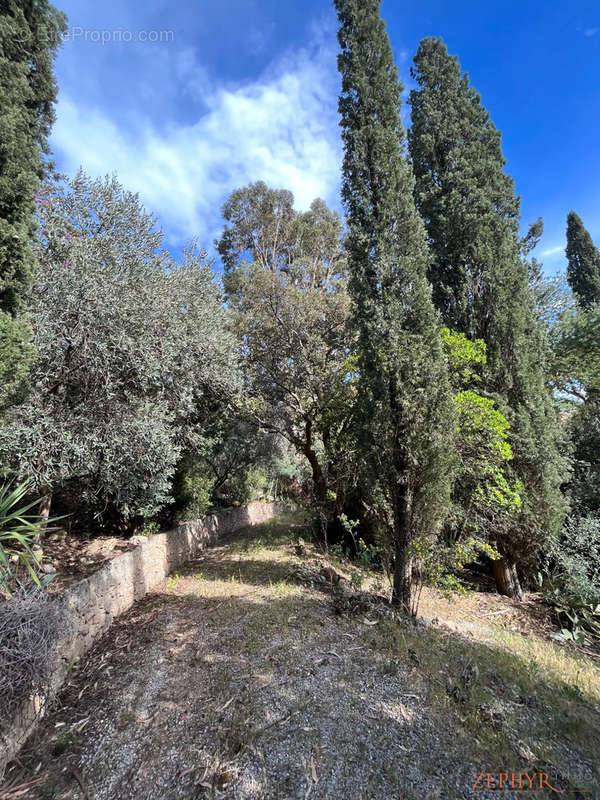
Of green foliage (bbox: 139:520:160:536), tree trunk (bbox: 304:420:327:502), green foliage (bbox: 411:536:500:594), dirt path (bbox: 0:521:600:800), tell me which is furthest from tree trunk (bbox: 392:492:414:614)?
green foliage (bbox: 139:520:160:536)

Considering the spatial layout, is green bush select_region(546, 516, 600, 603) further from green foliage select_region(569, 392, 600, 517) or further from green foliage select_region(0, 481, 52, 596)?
green foliage select_region(0, 481, 52, 596)

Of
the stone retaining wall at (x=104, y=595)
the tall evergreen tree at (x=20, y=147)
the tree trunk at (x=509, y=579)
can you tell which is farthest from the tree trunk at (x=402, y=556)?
the tall evergreen tree at (x=20, y=147)

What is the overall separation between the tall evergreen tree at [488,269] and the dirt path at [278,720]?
3767 mm

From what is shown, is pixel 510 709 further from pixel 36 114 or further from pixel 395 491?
pixel 36 114

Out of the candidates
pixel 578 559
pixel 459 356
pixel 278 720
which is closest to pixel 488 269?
pixel 459 356

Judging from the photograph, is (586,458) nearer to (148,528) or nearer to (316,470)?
(316,470)

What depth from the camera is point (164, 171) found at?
7.84m

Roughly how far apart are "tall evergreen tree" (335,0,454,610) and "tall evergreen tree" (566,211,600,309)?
13.4 metres

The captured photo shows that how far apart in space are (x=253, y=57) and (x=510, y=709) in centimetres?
1290

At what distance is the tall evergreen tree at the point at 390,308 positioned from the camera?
16.6 ft

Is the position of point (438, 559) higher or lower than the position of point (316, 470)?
lower

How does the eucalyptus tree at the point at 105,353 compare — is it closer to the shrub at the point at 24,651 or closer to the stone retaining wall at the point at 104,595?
the stone retaining wall at the point at 104,595

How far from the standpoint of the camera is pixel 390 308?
5383mm

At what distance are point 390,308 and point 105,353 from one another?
4.77 metres
